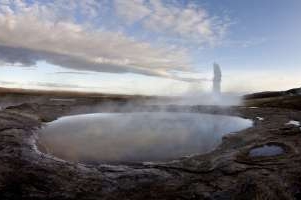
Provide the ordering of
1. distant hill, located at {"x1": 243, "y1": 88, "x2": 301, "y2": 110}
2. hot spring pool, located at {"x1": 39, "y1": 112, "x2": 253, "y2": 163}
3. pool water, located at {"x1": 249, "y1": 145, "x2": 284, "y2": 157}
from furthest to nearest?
distant hill, located at {"x1": 243, "y1": 88, "x2": 301, "y2": 110}
hot spring pool, located at {"x1": 39, "y1": 112, "x2": 253, "y2": 163}
pool water, located at {"x1": 249, "y1": 145, "x2": 284, "y2": 157}

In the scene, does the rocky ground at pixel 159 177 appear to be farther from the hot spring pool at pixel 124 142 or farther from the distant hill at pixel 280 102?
the distant hill at pixel 280 102

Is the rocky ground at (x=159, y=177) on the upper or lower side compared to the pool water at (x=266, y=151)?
lower

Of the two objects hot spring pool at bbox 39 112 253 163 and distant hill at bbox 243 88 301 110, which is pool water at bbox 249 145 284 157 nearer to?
hot spring pool at bbox 39 112 253 163

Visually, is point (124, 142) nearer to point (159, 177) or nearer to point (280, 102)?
point (159, 177)

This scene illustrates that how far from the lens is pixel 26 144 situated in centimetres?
1884

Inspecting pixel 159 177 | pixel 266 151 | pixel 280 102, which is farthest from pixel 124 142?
→ pixel 280 102

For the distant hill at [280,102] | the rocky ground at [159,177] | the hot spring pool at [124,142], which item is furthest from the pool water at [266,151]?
the distant hill at [280,102]

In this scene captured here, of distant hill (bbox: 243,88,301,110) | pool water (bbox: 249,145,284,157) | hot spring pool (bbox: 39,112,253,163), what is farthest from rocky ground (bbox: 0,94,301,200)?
distant hill (bbox: 243,88,301,110)

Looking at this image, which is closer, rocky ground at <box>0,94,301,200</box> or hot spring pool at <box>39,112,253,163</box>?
rocky ground at <box>0,94,301,200</box>

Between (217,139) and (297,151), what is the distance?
594cm

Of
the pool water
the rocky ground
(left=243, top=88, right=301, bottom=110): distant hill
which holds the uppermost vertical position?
(left=243, top=88, right=301, bottom=110): distant hill

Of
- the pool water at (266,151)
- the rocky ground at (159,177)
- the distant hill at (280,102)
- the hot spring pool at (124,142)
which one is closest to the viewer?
the rocky ground at (159,177)

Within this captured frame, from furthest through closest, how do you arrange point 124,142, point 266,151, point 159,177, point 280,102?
point 280,102 → point 124,142 → point 266,151 → point 159,177

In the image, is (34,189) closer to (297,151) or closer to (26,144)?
(26,144)
